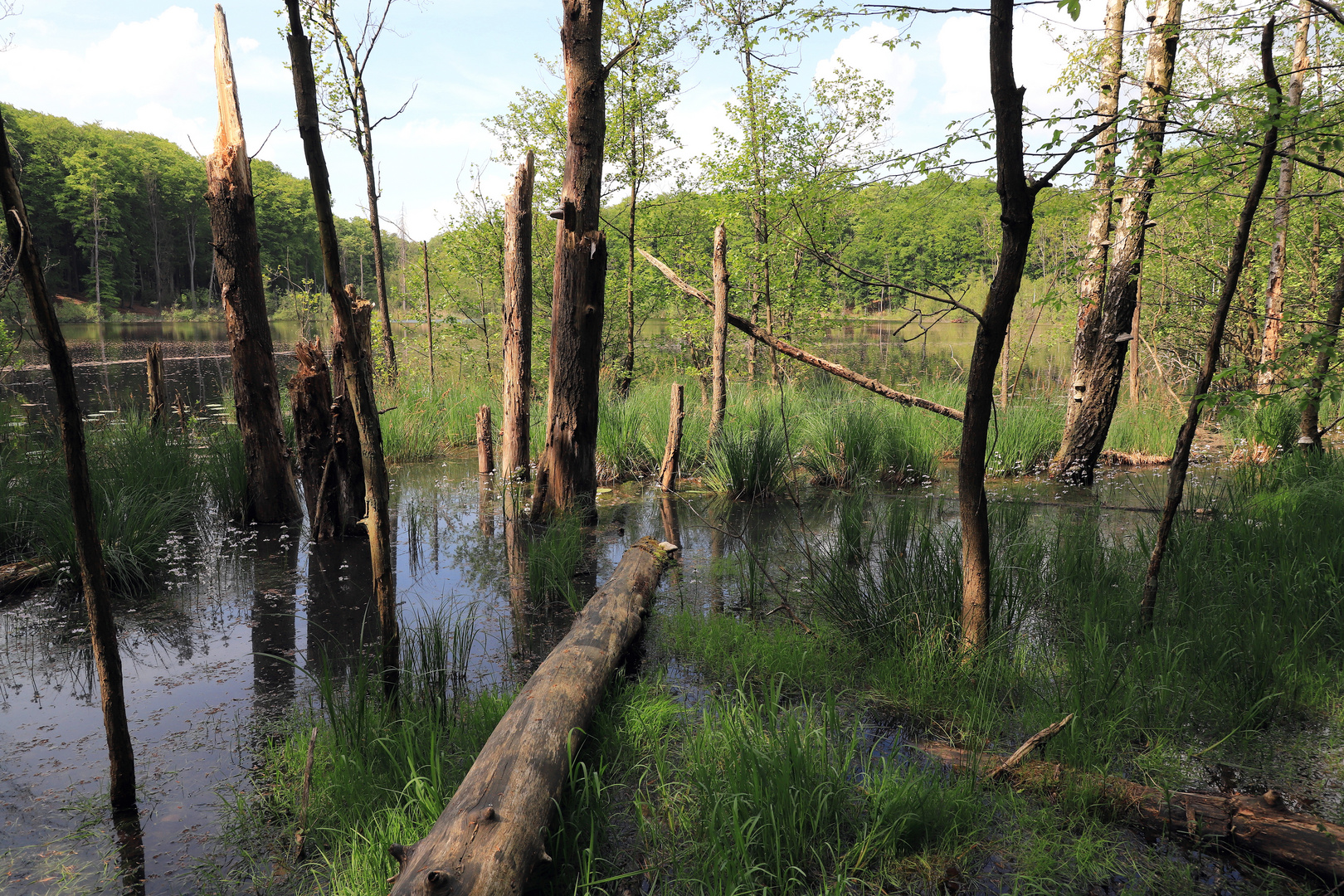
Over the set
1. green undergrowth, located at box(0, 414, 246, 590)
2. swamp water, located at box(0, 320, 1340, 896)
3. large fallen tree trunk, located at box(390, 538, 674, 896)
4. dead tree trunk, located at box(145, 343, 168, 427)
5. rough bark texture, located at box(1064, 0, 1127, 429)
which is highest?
rough bark texture, located at box(1064, 0, 1127, 429)

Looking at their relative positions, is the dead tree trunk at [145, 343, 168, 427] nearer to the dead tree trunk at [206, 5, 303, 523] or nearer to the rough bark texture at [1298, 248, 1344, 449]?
the dead tree trunk at [206, 5, 303, 523]

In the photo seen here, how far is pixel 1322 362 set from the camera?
14.5ft

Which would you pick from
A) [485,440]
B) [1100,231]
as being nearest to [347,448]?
[485,440]

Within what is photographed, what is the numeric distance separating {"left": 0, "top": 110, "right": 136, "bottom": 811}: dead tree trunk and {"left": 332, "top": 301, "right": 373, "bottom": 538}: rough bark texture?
379cm

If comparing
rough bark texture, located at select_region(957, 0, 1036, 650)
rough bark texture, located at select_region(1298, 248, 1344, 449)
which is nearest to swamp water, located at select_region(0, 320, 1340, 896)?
rough bark texture, located at select_region(957, 0, 1036, 650)

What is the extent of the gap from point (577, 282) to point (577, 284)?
0.01 meters

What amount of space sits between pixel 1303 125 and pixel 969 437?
2.10 meters

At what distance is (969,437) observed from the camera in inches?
121

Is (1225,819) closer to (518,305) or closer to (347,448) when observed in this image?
(347,448)

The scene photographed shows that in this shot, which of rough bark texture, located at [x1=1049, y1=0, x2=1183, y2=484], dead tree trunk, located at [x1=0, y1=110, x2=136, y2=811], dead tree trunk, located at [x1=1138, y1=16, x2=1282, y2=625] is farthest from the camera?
rough bark texture, located at [x1=1049, y1=0, x2=1183, y2=484]

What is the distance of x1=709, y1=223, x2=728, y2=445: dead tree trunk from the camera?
7301mm

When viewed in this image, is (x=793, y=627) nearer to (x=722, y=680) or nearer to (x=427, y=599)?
(x=722, y=680)

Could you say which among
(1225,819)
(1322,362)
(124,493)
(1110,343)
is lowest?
(1225,819)

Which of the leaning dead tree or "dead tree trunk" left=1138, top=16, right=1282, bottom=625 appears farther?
the leaning dead tree
